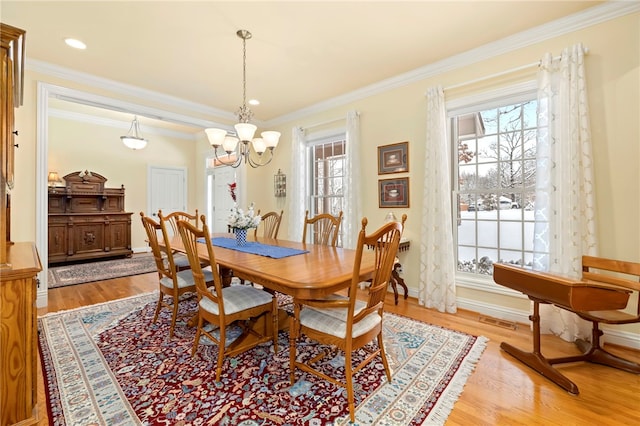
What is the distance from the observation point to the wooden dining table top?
5.29 feet

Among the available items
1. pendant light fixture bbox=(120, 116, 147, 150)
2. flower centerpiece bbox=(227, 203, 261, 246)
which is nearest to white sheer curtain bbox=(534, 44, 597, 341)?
flower centerpiece bbox=(227, 203, 261, 246)

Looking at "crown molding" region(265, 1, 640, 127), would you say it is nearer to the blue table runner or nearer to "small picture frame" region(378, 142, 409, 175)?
"small picture frame" region(378, 142, 409, 175)

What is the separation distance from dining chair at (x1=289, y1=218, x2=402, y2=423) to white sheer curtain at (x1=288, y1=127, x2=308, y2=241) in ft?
9.60

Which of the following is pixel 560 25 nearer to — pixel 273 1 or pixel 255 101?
pixel 273 1

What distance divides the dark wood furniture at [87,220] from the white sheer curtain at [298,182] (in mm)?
3830

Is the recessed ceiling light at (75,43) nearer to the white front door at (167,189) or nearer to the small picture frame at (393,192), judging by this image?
the small picture frame at (393,192)

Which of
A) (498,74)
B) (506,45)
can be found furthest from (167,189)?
(506,45)

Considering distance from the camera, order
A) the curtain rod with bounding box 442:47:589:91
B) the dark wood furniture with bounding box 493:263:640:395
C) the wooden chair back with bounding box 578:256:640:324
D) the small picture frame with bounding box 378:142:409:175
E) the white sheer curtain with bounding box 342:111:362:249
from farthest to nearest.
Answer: the white sheer curtain with bounding box 342:111:362:249 < the small picture frame with bounding box 378:142:409:175 < the curtain rod with bounding box 442:47:589:91 < the wooden chair back with bounding box 578:256:640:324 < the dark wood furniture with bounding box 493:263:640:395

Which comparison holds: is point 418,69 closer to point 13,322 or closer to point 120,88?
point 120,88

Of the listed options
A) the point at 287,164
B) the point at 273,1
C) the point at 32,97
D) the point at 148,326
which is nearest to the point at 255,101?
the point at 287,164

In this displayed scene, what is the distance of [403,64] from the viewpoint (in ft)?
10.9

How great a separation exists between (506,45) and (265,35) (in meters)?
2.37

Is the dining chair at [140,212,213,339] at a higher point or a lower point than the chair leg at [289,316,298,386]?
higher

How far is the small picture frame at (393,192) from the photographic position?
364 centimetres
